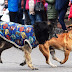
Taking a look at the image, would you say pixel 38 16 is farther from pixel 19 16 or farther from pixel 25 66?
pixel 25 66

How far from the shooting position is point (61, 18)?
12.9 m

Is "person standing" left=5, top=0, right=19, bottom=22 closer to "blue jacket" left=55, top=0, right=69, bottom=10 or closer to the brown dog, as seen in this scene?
"blue jacket" left=55, top=0, right=69, bottom=10

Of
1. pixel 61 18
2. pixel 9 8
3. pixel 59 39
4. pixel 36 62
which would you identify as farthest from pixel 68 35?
pixel 9 8

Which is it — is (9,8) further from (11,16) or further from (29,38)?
(29,38)

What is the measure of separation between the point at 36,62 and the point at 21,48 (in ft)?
4.55

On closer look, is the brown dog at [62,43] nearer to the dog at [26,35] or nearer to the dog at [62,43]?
the dog at [62,43]

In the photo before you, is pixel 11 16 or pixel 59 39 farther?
pixel 11 16

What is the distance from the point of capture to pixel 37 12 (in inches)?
536

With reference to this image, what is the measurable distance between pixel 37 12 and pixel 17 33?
4785 mm

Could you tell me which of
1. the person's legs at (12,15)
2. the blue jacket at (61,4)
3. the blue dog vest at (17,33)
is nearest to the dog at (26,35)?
the blue dog vest at (17,33)

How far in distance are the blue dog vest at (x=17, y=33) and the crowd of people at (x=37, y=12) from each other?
127 inches

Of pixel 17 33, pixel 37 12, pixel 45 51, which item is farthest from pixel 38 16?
pixel 17 33

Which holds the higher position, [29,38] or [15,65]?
[29,38]

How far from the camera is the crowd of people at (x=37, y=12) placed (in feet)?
42.1
